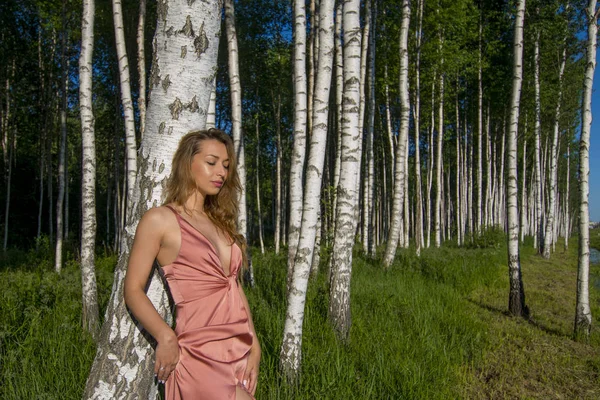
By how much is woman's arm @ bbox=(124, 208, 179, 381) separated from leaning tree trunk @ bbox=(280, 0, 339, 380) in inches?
75.8

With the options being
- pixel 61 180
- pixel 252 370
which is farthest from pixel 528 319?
pixel 61 180

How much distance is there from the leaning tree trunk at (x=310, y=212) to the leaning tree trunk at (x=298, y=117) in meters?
2.18

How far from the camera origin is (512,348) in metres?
5.57

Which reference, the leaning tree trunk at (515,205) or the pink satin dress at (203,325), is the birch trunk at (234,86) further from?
the pink satin dress at (203,325)

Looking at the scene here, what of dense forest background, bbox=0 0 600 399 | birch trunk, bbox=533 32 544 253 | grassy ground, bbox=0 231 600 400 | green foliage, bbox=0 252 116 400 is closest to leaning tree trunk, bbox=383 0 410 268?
dense forest background, bbox=0 0 600 399

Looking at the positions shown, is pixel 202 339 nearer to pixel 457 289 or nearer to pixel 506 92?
pixel 457 289

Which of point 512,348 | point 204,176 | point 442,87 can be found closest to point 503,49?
point 442,87

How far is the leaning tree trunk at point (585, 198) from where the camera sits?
20.7 feet

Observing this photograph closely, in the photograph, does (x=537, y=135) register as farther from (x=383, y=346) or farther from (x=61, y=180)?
(x=61, y=180)

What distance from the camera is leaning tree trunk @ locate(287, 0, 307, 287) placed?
265 inches

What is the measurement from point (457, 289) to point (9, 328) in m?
7.32

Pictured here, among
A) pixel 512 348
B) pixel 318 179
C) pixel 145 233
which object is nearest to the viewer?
pixel 145 233

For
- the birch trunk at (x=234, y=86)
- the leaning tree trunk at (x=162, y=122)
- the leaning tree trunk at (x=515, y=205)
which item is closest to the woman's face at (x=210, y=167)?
the leaning tree trunk at (x=162, y=122)

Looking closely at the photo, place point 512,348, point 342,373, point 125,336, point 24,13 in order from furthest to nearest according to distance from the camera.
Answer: point 24,13 < point 512,348 < point 342,373 < point 125,336
